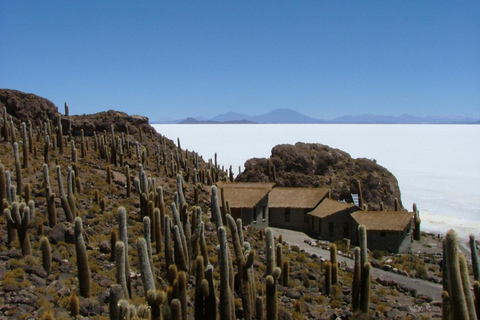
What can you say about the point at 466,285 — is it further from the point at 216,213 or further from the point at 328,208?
the point at 328,208

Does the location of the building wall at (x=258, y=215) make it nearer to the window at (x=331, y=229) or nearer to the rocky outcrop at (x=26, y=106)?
the window at (x=331, y=229)

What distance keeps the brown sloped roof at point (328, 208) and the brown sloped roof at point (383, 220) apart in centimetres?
114

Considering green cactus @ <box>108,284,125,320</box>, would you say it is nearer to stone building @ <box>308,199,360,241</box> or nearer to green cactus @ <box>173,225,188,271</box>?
green cactus @ <box>173,225,188,271</box>

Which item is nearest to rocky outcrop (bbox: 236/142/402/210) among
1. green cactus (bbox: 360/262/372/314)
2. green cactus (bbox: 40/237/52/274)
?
green cactus (bbox: 360/262/372/314)

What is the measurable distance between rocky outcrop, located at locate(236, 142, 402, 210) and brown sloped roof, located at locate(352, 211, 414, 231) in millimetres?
11232

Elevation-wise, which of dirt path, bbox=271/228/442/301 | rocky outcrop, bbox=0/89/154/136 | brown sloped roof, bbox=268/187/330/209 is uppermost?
rocky outcrop, bbox=0/89/154/136

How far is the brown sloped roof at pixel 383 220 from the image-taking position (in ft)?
95.2

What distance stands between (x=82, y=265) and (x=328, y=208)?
73.1 ft

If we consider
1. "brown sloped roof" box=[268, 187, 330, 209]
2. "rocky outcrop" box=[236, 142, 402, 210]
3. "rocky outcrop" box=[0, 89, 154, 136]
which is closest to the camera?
"brown sloped roof" box=[268, 187, 330, 209]

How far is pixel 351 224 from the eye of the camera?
1218 inches

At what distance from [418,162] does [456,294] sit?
95951 mm

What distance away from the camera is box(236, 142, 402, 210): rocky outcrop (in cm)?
4266

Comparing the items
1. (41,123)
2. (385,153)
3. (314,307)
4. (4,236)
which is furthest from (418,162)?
(4,236)

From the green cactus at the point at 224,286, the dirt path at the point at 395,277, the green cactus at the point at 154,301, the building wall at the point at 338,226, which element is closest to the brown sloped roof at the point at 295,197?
Result: the building wall at the point at 338,226
